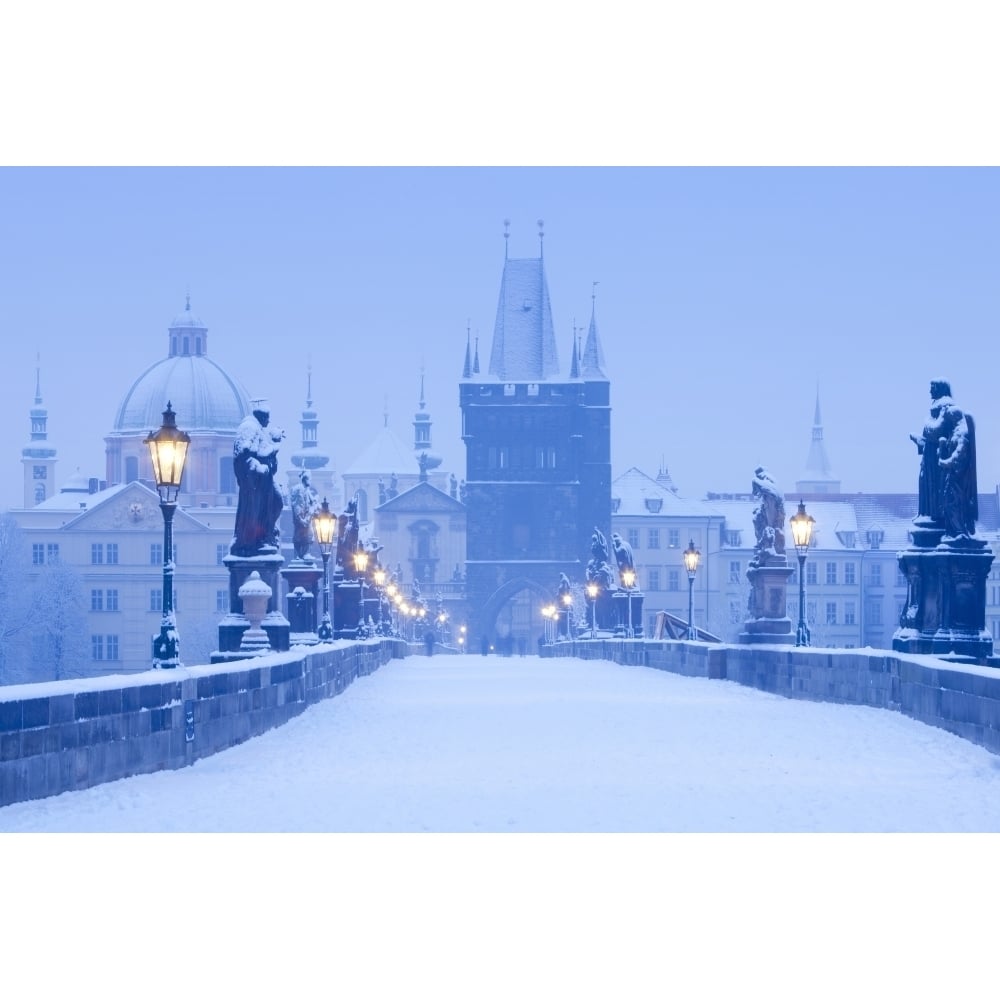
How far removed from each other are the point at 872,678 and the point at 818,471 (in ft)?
545

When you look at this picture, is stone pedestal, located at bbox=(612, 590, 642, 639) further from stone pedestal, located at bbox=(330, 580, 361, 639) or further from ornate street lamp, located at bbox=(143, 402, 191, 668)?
ornate street lamp, located at bbox=(143, 402, 191, 668)

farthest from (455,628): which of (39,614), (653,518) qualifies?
(39,614)

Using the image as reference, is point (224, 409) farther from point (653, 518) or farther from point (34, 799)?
point (34, 799)

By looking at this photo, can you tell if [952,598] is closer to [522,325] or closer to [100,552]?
[100,552]

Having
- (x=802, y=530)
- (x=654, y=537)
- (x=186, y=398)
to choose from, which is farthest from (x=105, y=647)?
(x=802, y=530)

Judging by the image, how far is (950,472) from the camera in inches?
945

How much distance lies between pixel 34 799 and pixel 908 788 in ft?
20.4

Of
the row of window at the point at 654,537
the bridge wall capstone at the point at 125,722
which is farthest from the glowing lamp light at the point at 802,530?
the row of window at the point at 654,537

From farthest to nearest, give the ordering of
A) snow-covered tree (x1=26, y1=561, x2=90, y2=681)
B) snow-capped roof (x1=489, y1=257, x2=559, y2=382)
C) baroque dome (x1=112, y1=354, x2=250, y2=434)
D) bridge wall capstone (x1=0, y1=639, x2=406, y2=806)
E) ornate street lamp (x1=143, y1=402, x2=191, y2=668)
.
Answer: baroque dome (x1=112, y1=354, x2=250, y2=434) → snow-capped roof (x1=489, y1=257, x2=559, y2=382) → snow-covered tree (x1=26, y1=561, x2=90, y2=681) → ornate street lamp (x1=143, y1=402, x2=191, y2=668) → bridge wall capstone (x1=0, y1=639, x2=406, y2=806)

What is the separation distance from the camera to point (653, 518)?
146375mm

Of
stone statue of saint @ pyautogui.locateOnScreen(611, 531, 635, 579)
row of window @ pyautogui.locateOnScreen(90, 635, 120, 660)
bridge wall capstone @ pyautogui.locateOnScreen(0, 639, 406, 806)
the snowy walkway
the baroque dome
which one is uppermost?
the baroque dome

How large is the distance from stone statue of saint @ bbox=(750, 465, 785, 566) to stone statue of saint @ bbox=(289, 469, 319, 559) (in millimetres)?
8112

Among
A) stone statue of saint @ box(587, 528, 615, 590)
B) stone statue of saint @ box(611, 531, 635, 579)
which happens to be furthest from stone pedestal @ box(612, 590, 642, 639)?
stone statue of saint @ box(611, 531, 635, 579)

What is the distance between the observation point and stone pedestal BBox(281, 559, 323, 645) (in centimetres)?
3775
